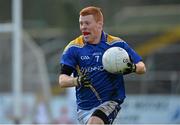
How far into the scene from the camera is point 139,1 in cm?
2019

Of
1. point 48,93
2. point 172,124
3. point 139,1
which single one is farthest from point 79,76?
point 139,1

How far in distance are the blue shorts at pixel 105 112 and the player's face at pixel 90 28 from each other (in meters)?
0.65

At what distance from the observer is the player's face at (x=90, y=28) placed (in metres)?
7.49

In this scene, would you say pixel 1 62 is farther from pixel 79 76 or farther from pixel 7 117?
pixel 79 76

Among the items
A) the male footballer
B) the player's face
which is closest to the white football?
the male footballer

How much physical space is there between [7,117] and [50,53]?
285 centimetres

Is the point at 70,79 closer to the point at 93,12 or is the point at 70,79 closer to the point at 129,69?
the point at 129,69

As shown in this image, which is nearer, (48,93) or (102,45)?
(102,45)

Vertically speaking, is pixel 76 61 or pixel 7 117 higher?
pixel 76 61

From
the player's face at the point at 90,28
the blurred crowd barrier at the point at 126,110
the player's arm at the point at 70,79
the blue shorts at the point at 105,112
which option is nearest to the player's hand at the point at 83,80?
the player's arm at the point at 70,79

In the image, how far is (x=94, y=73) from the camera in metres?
7.54

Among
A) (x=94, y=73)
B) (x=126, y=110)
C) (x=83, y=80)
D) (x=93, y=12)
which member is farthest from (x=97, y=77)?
(x=126, y=110)

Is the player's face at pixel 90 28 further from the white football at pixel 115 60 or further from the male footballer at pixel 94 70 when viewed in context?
the white football at pixel 115 60

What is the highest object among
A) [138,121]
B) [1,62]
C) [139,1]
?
[139,1]
